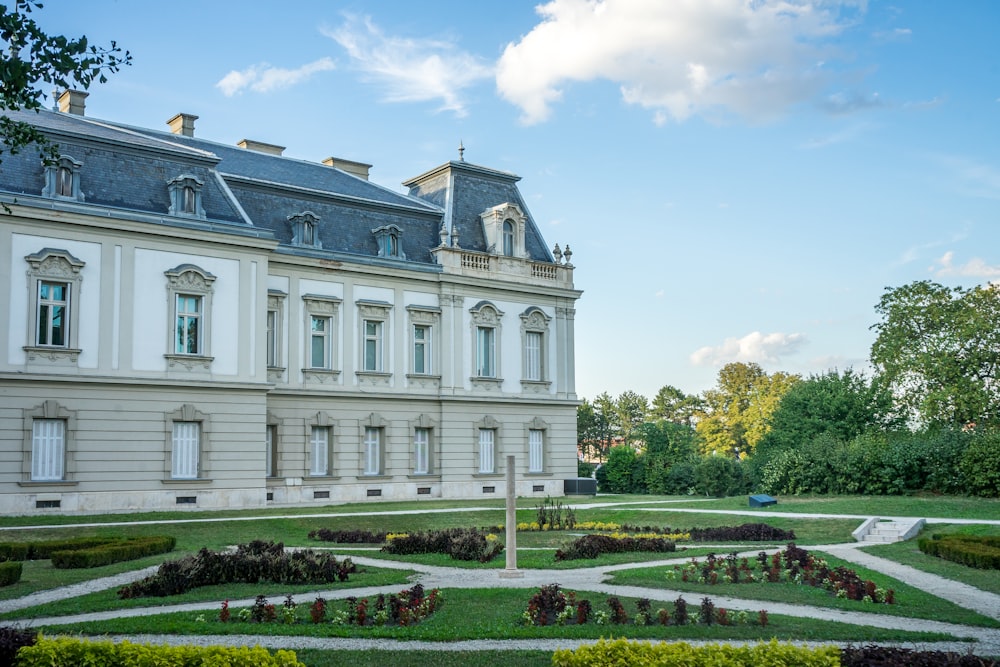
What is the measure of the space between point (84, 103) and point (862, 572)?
118ft

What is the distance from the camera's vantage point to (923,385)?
49188mm

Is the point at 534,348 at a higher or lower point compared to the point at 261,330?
higher

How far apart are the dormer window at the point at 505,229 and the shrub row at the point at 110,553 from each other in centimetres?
2753

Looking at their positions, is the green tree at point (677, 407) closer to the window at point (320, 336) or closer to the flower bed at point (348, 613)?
the window at point (320, 336)

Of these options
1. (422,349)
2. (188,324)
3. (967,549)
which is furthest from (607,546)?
(422,349)

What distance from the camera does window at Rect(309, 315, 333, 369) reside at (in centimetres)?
Result: 4112

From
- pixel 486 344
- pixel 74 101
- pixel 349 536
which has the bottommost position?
pixel 349 536

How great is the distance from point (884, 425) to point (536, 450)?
18.7m

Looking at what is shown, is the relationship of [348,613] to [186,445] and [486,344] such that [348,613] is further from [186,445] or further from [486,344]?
[486,344]

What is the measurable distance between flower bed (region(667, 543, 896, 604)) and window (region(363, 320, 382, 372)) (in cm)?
2569

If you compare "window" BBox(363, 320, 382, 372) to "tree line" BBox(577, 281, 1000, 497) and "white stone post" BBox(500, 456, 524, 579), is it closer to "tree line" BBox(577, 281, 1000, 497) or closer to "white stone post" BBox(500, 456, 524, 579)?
"tree line" BBox(577, 281, 1000, 497)

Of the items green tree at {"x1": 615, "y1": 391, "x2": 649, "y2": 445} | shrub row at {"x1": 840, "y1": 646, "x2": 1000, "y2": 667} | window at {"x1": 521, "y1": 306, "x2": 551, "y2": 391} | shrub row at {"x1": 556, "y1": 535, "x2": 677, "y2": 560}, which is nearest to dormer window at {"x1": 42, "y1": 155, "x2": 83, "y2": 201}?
window at {"x1": 521, "y1": 306, "x2": 551, "y2": 391}

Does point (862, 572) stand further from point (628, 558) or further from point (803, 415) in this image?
point (803, 415)

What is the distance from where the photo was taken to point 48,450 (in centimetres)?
3228
